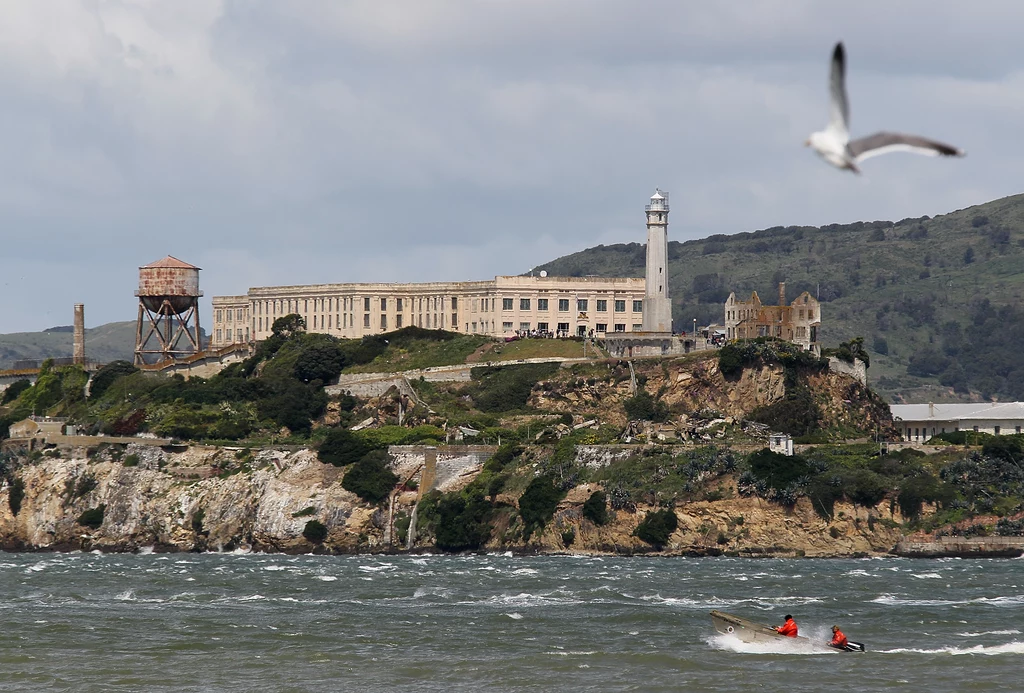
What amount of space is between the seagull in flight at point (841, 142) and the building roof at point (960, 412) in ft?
396

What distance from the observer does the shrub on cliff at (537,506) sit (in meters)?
121

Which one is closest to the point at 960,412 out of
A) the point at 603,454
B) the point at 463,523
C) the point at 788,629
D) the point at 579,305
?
the point at 579,305

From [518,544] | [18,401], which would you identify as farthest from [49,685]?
[18,401]

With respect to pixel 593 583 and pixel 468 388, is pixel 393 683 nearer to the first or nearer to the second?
pixel 593 583

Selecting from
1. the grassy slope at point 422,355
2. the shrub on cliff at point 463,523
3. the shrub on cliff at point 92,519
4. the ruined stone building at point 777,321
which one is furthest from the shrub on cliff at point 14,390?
the ruined stone building at point 777,321

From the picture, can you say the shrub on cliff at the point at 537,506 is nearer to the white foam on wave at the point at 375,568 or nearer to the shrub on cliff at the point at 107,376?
the white foam on wave at the point at 375,568

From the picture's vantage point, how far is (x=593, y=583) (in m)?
96.4

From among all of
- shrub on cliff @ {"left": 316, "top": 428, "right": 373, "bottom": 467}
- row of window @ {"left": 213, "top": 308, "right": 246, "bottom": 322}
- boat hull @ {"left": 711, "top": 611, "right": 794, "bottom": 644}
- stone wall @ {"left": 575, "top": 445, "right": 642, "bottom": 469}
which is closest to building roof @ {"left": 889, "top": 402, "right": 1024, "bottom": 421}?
stone wall @ {"left": 575, "top": 445, "right": 642, "bottom": 469}

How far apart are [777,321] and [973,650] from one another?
8758 centimetres

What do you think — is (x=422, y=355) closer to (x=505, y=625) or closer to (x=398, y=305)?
(x=398, y=305)

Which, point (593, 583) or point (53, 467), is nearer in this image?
point (593, 583)

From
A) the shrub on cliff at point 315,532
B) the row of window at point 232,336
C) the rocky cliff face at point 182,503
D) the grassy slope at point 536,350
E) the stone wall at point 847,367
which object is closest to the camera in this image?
the shrub on cliff at point 315,532

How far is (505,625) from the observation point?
77.7m

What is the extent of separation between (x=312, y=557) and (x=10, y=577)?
75.3 ft
